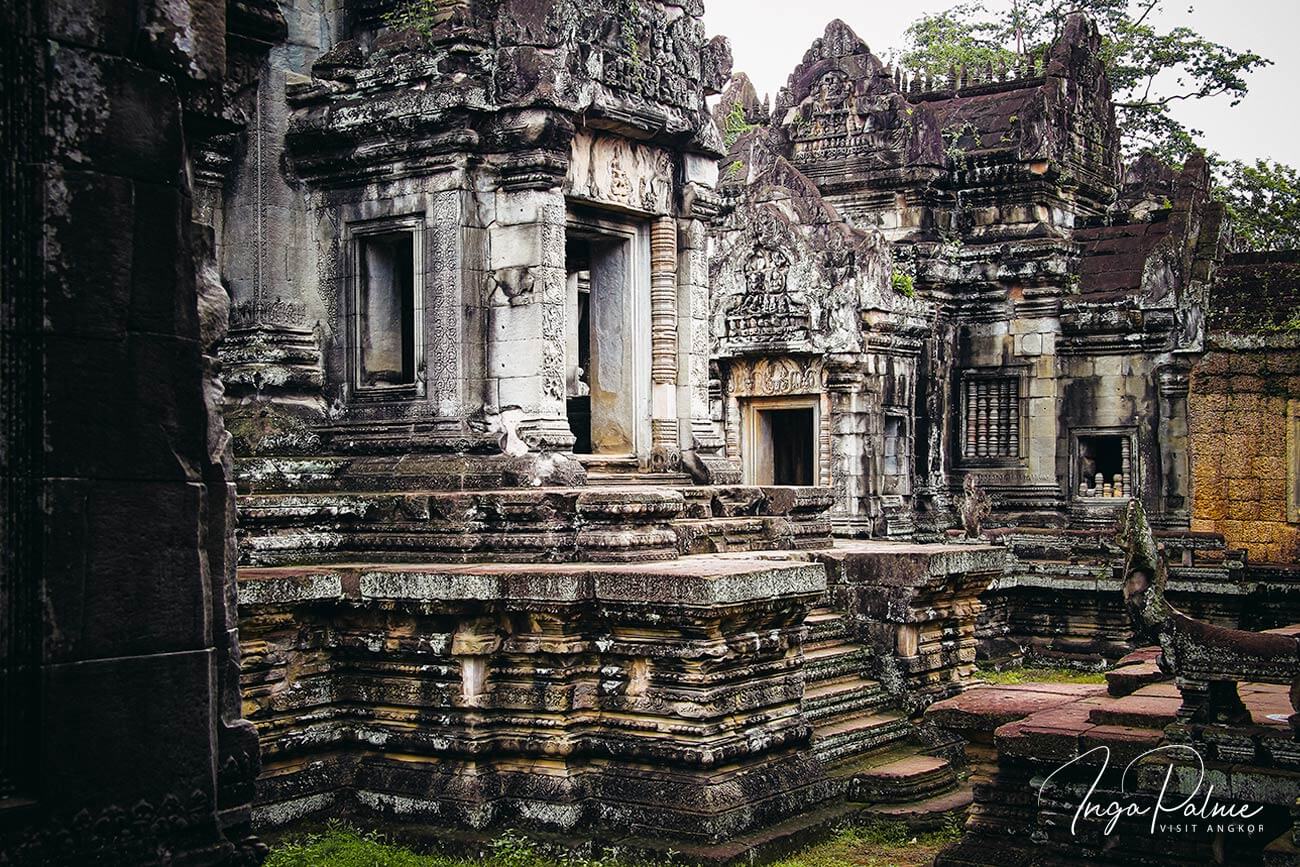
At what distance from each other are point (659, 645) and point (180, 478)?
441 cm

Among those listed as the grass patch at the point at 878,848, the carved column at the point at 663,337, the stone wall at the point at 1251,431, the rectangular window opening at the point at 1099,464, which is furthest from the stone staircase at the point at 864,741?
the rectangular window opening at the point at 1099,464

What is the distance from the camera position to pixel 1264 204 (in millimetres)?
30844

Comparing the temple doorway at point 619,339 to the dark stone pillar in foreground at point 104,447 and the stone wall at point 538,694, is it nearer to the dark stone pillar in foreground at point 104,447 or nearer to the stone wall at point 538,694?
the stone wall at point 538,694

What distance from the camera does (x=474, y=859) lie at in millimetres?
8586

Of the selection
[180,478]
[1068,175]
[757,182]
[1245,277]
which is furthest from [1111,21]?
[180,478]

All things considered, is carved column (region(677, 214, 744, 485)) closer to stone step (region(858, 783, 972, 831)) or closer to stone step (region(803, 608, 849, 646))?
stone step (region(803, 608, 849, 646))

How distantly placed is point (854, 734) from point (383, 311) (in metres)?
4.53

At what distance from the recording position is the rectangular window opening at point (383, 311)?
36.2 feet

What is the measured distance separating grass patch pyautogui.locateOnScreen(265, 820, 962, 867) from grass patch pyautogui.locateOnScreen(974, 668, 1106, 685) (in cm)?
544

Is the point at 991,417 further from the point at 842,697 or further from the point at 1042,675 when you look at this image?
the point at 842,697

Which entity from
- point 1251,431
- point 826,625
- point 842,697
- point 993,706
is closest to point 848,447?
point 1251,431

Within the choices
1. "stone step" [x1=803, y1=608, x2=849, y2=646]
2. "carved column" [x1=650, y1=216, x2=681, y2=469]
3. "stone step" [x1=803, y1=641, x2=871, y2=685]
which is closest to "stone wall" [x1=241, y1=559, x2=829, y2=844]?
Answer: "stone step" [x1=803, y1=641, x2=871, y2=685]

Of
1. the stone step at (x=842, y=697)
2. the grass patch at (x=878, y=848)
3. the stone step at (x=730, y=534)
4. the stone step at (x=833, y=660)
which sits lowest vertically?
the grass patch at (x=878, y=848)

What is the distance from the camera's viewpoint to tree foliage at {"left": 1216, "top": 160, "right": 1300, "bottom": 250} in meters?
29.5
